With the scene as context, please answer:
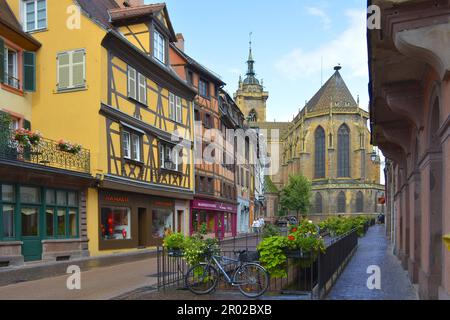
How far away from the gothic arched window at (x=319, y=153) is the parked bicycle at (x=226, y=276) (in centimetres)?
7637

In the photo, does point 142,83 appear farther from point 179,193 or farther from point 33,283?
point 33,283

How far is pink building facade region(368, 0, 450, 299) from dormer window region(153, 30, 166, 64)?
16.1m

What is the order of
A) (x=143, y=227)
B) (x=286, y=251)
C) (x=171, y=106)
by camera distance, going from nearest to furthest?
(x=286, y=251)
(x=143, y=227)
(x=171, y=106)

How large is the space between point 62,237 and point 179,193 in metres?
10.2

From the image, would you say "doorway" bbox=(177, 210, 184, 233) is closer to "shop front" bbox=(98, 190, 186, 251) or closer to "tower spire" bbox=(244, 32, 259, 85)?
"shop front" bbox=(98, 190, 186, 251)

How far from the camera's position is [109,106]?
2141cm

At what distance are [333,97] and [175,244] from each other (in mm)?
81769

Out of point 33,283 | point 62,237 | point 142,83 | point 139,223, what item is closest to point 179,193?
point 139,223

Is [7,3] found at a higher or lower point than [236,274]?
higher

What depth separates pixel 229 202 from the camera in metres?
42.6

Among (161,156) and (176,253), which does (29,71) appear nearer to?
(161,156)

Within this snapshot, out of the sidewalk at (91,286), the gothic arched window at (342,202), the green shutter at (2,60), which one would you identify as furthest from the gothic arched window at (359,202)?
the green shutter at (2,60)

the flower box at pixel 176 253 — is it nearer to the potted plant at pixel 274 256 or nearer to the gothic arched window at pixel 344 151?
the potted plant at pixel 274 256

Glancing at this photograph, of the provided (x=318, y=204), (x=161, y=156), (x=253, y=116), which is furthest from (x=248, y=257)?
(x=253, y=116)
